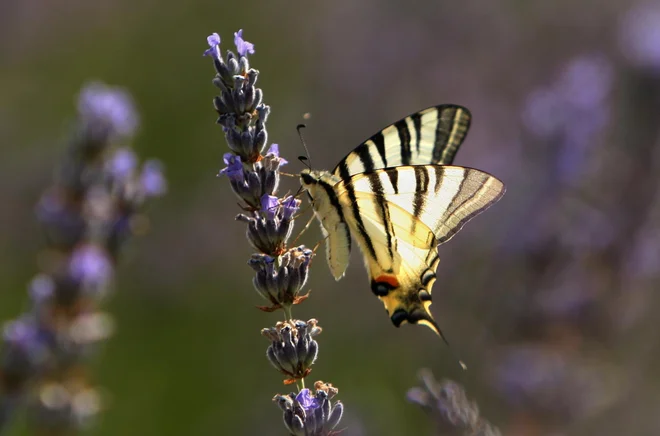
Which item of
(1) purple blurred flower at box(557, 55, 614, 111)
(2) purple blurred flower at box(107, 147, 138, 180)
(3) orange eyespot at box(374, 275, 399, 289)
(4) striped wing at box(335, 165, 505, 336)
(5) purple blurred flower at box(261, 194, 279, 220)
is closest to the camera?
(5) purple blurred flower at box(261, 194, 279, 220)

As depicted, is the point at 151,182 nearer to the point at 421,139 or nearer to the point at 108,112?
the point at 108,112

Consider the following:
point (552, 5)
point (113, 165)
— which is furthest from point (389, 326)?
point (552, 5)

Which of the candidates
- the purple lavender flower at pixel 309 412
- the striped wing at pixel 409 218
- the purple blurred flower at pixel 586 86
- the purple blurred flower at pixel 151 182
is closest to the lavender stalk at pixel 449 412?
the purple lavender flower at pixel 309 412

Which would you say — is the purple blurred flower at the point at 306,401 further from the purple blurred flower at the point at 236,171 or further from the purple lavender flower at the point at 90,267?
the purple lavender flower at the point at 90,267

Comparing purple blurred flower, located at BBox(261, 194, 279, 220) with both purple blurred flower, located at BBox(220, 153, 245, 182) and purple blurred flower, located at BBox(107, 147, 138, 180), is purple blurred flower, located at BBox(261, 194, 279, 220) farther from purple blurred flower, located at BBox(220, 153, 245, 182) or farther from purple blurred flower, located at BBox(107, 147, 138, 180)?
purple blurred flower, located at BBox(107, 147, 138, 180)

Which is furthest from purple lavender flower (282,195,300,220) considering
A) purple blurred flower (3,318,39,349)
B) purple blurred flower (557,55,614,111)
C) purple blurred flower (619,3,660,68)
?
purple blurred flower (619,3,660,68)

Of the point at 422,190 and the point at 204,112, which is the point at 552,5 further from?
the point at 422,190
